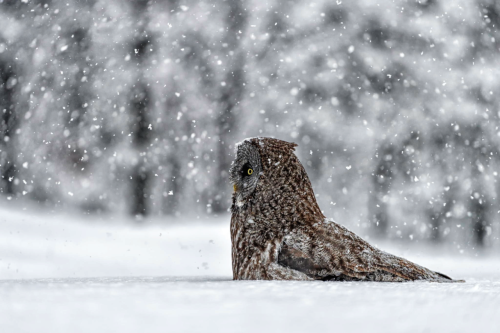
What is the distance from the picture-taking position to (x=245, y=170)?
7.77 ft

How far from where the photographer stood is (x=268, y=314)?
666 millimetres

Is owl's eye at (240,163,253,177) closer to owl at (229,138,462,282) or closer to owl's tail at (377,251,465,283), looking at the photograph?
owl at (229,138,462,282)

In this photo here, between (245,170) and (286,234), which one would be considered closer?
(286,234)

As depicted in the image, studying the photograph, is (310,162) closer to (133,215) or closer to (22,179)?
(133,215)

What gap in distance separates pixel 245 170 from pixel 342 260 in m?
0.77

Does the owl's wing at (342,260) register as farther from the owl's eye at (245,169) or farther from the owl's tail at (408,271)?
the owl's eye at (245,169)

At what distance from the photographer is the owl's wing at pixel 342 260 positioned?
5.73 feet

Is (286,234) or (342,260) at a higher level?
(286,234)

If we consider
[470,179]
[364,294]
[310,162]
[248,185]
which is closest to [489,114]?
[470,179]

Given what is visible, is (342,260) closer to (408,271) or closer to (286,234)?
(408,271)

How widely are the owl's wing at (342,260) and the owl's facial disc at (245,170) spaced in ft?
1.20

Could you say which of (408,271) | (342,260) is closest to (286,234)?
(342,260)

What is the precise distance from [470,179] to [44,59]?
326 cm

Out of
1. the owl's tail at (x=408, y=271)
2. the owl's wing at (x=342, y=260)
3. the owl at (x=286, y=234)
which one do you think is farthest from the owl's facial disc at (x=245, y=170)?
the owl's tail at (x=408, y=271)
